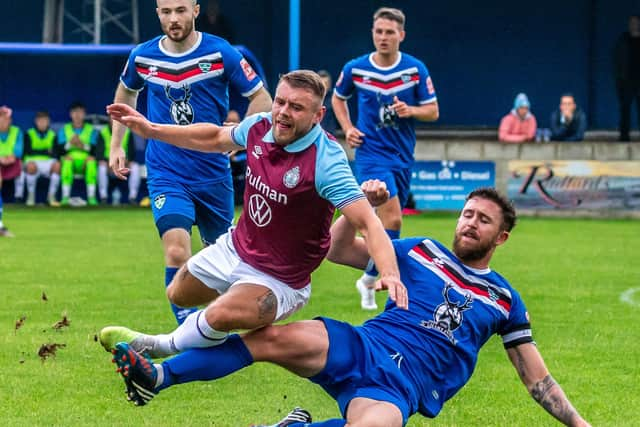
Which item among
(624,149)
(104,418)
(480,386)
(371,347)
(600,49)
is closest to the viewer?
(371,347)

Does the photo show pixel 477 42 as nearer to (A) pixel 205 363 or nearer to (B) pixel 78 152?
(B) pixel 78 152

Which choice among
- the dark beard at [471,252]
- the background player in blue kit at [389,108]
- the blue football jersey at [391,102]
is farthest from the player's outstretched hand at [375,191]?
the blue football jersey at [391,102]

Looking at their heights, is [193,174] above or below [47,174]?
above

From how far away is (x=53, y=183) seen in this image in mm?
22594

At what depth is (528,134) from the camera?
22641 millimetres

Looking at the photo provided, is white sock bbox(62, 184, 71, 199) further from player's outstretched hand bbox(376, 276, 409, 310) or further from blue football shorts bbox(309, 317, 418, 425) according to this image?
player's outstretched hand bbox(376, 276, 409, 310)

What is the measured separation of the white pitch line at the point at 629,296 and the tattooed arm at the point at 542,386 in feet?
17.8

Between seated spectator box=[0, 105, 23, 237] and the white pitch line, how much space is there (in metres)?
12.8

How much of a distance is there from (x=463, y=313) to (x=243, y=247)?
1110mm

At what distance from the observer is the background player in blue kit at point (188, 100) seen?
27.7ft

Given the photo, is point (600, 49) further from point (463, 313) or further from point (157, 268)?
point (463, 313)

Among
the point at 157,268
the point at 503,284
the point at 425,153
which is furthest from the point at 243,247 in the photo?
the point at 425,153

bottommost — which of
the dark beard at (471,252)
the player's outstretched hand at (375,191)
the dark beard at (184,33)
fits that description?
the dark beard at (471,252)

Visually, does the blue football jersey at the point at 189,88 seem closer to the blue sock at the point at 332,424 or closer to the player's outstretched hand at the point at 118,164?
the player's outstretched hand at the point at 118,164
